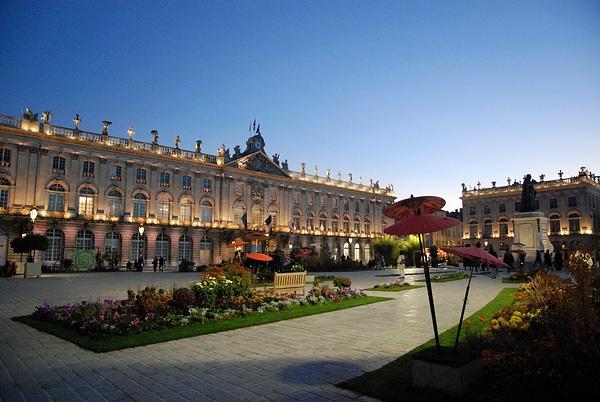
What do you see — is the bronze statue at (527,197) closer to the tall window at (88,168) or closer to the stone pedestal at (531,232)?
the stone pedestal at (531,232)

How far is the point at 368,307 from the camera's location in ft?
43.5

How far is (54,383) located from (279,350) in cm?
354

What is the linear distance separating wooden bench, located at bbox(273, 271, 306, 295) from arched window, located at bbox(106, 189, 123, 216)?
117ft

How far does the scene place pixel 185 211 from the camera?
51.7m

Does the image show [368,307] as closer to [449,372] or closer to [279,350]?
[279,350]

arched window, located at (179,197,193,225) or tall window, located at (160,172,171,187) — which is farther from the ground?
tall window, located at (160,172,171,187)

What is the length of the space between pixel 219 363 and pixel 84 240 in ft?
140

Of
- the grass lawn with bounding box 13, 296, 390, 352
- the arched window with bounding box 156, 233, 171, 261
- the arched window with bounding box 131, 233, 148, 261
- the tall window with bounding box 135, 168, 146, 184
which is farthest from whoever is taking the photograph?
the arched window with bounding box 156, 233, 171, 261

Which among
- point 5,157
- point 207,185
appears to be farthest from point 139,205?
point 5,157

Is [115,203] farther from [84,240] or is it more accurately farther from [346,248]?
[346,248]

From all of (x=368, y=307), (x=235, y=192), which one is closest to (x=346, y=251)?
(x=235, y=192)

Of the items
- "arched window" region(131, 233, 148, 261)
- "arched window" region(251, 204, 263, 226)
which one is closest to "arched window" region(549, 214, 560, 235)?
"arched window" region(251, 204, 263, 226)

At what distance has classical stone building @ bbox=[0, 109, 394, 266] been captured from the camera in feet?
133

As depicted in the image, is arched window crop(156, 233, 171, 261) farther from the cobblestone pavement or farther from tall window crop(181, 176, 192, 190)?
the cobblestone pavement
